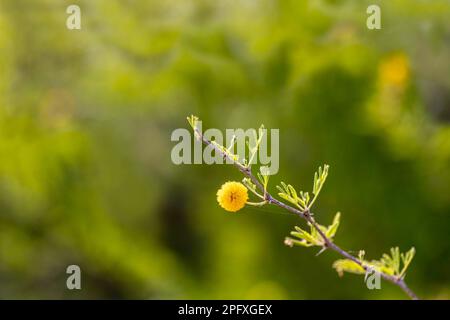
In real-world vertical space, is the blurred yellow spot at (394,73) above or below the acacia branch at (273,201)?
above

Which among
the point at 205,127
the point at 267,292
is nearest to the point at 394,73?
the point at 205,127

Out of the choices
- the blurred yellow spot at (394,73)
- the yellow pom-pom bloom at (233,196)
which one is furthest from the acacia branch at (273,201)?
the blurred yellow spot at (394,73)

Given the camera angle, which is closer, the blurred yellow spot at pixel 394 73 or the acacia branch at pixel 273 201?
the acacia branch at pixel 273 201

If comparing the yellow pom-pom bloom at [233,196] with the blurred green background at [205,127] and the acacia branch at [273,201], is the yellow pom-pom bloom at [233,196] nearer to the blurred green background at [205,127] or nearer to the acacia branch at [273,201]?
the acacia branch at [273,201]

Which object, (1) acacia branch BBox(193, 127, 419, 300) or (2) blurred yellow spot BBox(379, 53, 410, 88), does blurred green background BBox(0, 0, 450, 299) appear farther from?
(1) acacia branch BBox(193, 127, 419, 300)

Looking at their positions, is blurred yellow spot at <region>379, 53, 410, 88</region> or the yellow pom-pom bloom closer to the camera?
the yellow pom-pom bloom

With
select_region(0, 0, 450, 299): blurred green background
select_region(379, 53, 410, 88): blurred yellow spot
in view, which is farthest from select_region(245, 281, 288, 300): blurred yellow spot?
select_region(379, 53, 410, 88): blurred yellow spot

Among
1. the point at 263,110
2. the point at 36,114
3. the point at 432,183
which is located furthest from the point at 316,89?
the point at 36,114
